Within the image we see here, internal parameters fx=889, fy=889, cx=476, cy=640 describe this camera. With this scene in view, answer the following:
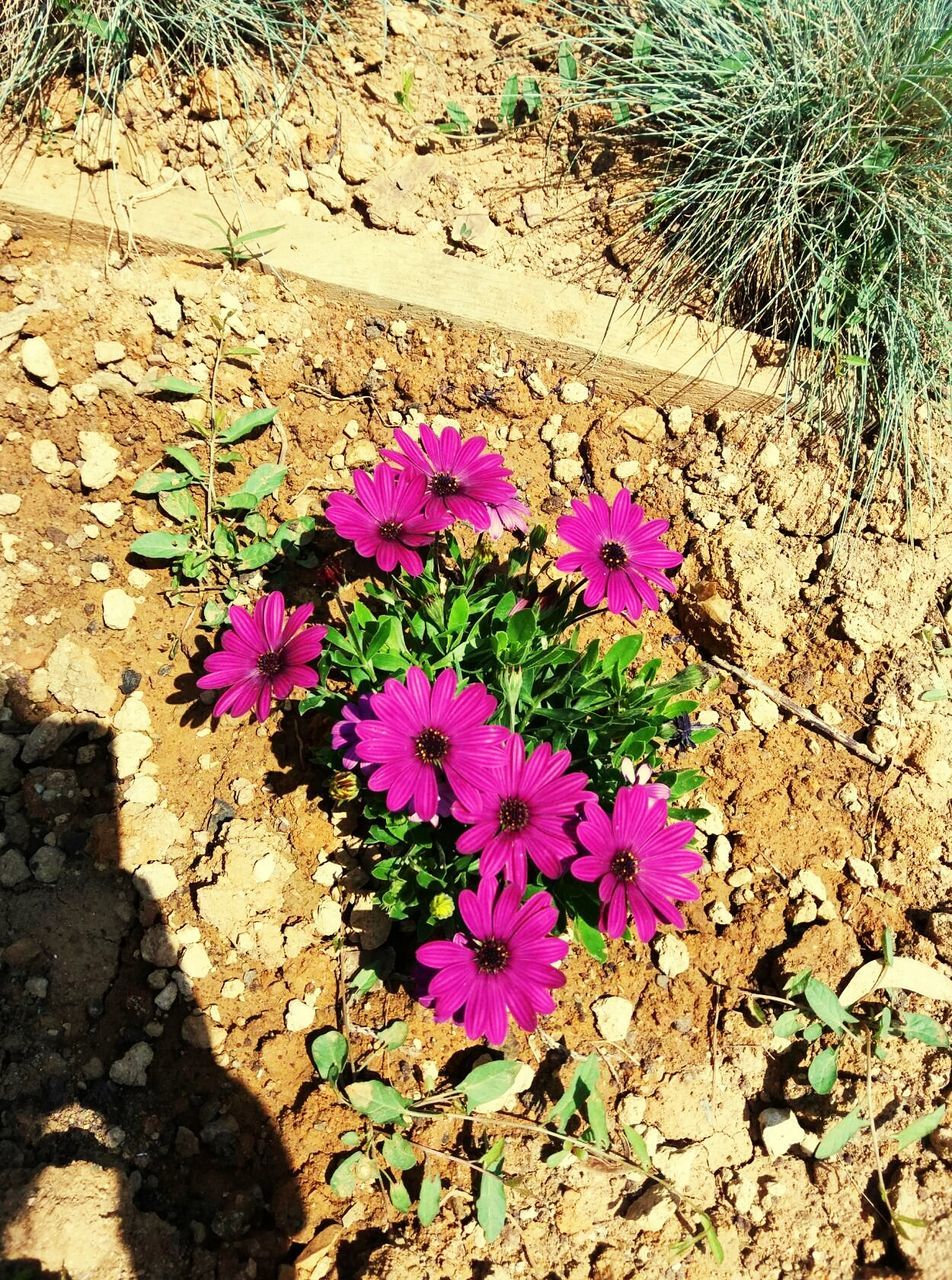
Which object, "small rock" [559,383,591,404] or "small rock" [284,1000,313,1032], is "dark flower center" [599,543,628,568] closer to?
"small rock" [559,383,591,404]

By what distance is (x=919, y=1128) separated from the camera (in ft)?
6.33

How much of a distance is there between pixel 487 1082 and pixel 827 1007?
0.79 metres

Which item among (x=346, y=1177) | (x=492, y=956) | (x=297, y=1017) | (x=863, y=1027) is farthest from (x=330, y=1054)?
(x=863, y=1027)

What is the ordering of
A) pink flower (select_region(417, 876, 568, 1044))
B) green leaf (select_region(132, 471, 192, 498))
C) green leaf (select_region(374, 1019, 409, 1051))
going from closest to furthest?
pink flower (select_region(417, 876, 568, 1044))
green leaf (select_region(374, 1019, 409, 1051))
green leaf (select_region(132, 471, 192, 498))

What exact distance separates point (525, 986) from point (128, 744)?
117 centimetres

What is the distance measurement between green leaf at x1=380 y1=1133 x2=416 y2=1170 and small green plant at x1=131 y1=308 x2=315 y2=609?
4.24ft

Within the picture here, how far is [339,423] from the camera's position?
2588 millimetres

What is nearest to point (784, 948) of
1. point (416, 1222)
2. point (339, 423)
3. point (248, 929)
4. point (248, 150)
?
point (416, 1222)

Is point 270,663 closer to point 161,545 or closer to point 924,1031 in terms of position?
point 161,545

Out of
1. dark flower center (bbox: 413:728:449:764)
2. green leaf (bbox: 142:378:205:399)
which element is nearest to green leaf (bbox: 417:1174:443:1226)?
dark flower center (bbox: 413:728:449:764)

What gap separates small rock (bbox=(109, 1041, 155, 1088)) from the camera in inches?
74.0

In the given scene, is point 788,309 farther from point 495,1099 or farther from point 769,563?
point 495,1099

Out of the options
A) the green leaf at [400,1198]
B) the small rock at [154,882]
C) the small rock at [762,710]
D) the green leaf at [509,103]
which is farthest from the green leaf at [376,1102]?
the green leaf at [509,103]

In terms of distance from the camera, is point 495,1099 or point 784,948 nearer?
point 495,1099
